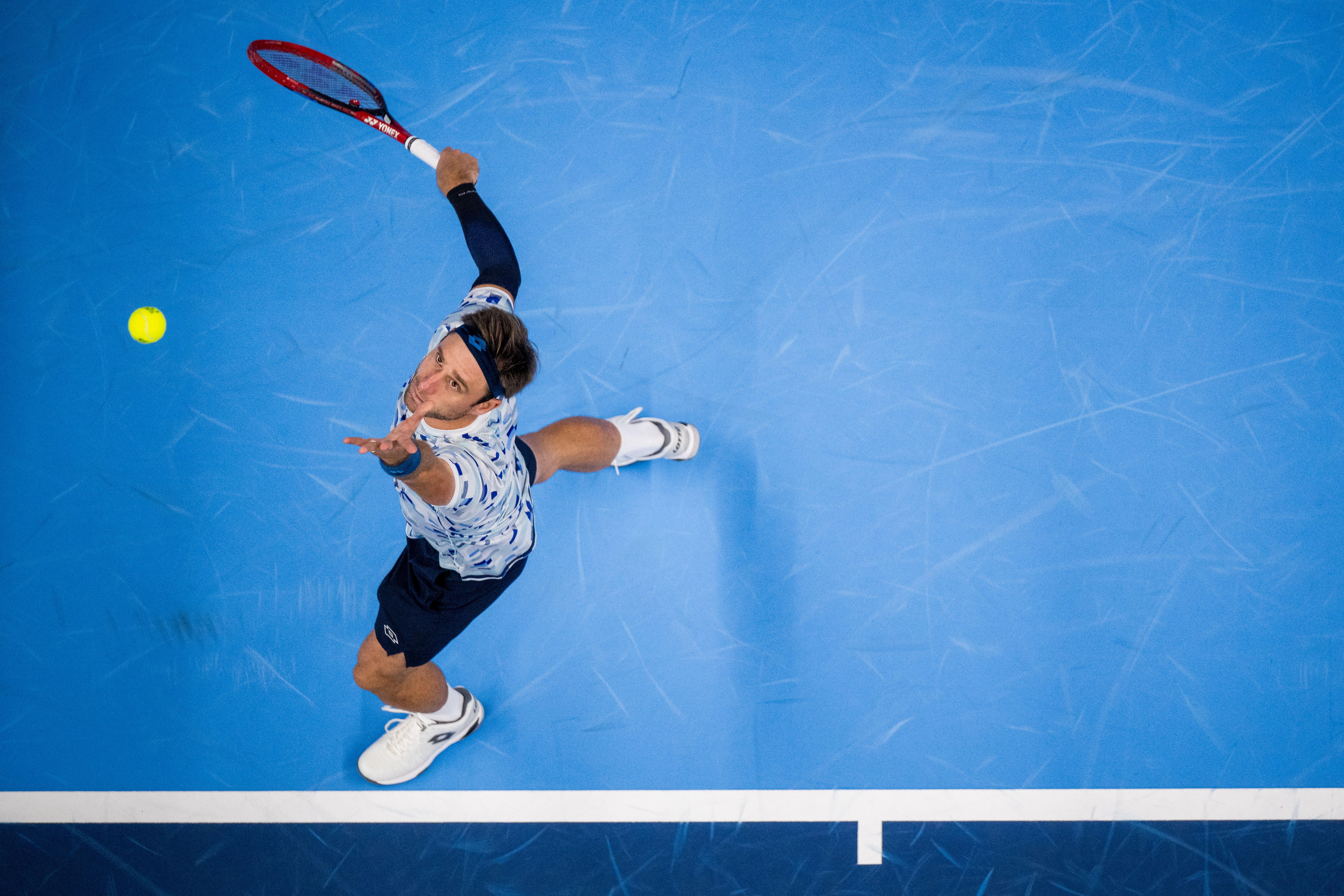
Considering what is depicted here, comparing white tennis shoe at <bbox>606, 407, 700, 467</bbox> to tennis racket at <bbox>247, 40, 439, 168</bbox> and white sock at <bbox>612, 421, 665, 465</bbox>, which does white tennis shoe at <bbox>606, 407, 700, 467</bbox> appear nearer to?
white sock at <bbox>612, 421, 665, 465</bbox>

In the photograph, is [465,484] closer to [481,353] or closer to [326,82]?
[481,353]

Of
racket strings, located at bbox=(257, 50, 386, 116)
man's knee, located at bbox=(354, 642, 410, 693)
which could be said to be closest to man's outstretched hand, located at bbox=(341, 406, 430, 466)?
man's knee, located at bbox=(354, 642, 410, 693)

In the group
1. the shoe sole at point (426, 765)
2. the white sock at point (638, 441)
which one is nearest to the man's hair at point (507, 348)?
the white sock at point (638, 441)

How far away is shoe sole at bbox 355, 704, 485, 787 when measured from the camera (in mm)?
2555

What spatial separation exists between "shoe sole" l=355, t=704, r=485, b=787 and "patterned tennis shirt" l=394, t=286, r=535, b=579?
2.59ft

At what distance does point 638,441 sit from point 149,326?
71.0 inches

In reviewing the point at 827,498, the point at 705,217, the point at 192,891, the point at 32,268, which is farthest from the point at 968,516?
the point at 32,268

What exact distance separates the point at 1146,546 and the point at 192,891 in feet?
10.9

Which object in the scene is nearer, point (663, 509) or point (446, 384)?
point (446, 384)

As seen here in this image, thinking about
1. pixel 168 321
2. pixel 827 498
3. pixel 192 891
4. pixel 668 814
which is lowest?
pixel 192 891

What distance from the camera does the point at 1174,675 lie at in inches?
101

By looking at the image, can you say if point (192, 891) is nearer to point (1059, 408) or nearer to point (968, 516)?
point (968, 516)

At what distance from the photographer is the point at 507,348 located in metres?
1.74

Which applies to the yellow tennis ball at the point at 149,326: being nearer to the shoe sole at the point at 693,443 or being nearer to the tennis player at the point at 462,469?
the tennis player at the point at 462,469
